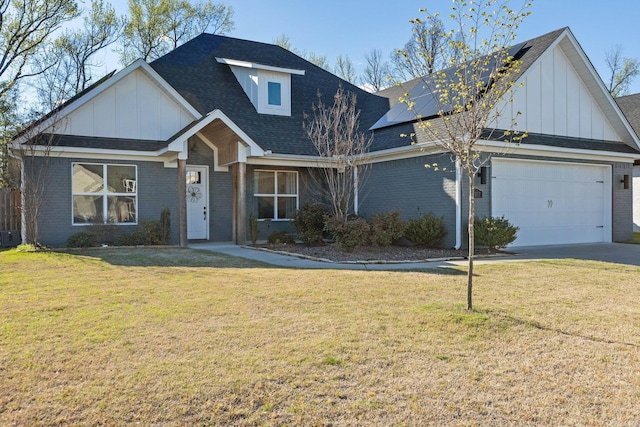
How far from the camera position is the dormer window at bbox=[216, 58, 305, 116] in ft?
60.1

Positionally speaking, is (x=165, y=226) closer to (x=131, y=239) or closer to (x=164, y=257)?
(x=131, y=239)

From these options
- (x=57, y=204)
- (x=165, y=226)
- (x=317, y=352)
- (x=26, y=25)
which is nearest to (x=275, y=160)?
(x=165, y=226)

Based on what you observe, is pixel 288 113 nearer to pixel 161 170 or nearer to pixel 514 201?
pixel 161 170

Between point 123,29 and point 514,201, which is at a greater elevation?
point 123,29

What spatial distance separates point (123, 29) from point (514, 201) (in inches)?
957

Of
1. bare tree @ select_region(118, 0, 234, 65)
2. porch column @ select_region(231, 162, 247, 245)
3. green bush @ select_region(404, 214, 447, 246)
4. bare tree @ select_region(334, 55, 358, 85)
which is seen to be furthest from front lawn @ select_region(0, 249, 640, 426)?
bare tree @ select_region(334, 55, 358, 85)

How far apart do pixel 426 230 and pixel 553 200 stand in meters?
4.60

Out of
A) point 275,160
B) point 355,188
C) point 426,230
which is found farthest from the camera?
point 275,160

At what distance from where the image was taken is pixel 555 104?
15.4 meters

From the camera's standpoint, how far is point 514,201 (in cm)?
1464

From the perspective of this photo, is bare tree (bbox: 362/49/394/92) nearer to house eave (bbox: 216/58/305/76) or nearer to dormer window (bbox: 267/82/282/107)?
house eave (bbox: 216/58/305/76)

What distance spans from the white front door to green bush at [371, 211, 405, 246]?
19.6 feet

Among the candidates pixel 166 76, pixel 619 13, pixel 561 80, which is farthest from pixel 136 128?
pixel 619 13

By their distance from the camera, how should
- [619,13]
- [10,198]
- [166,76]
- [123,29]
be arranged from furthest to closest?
[123,29] < [619,13] < [166,76] < [10,198]
